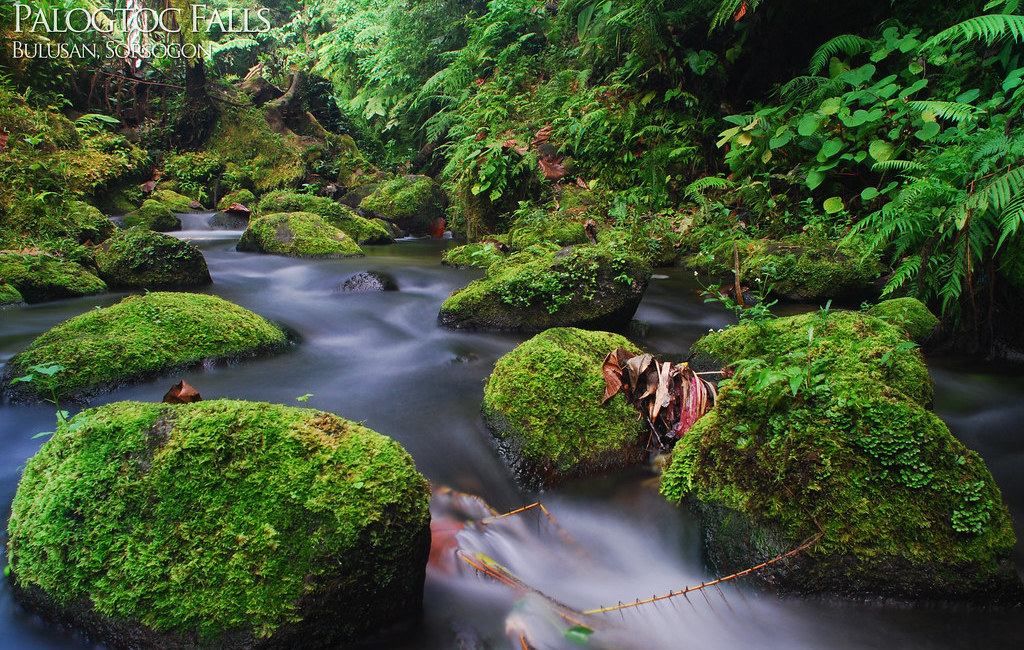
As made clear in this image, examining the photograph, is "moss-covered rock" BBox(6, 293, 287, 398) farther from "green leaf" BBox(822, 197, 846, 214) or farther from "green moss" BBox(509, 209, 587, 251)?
"green leaf" BBox(822, 197, 846, 214)

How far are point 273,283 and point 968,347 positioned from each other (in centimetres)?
715

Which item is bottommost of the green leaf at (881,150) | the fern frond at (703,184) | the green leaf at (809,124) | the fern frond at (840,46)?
the fern frond at (703,184)

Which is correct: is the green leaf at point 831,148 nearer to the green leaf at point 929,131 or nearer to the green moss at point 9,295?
the green leaf at point 929,131

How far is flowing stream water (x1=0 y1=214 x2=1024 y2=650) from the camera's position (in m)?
2.20

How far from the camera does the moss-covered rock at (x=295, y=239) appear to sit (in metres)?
8.84

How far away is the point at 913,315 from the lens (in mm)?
4516

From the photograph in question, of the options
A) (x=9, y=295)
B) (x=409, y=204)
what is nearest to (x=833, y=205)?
(x=409, y=204)

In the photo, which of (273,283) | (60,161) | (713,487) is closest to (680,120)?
(273,283)

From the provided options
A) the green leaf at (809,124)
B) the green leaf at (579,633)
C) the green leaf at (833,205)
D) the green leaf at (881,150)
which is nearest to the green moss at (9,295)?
the green leaf at (579,633)

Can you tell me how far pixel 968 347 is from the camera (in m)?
4.53

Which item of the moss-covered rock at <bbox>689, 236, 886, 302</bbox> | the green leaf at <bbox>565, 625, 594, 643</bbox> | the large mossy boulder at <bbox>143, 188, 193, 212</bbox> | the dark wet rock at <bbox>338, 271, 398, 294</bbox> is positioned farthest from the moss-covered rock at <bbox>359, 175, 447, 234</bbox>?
the green leaf at <bbox>565, 625, 594, 643</bbox>

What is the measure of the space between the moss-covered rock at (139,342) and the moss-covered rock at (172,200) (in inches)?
388

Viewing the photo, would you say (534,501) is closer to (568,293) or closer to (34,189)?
(568,293)

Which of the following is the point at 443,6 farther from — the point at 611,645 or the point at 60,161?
the point at 611,645
